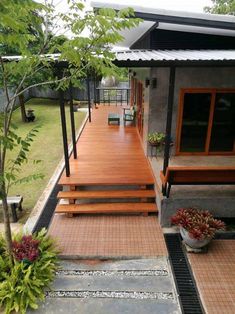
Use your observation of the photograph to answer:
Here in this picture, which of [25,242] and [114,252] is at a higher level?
[25,242]

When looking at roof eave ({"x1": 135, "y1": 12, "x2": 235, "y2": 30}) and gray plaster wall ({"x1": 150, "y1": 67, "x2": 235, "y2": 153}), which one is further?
gray plaster wall ({"x1": 150, "y1": 67, "x2": 235, "y2": 153})

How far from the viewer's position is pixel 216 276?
4.84m

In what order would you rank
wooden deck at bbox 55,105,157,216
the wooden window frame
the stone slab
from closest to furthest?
1. the stone slab
2. wooden deck at bbox 55,105,157,216
3. the wooden window frame

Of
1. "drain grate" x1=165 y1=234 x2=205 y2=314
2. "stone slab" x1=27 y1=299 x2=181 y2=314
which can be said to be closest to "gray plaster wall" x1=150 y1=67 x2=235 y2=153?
"drain grate" x1=165 y1=234 x2=205 y2=314

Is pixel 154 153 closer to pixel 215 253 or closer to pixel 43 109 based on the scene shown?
pixel 215 253

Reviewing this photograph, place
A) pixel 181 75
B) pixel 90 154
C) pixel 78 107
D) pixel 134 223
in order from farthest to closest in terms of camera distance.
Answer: pixel 78 107
pixel 90 154
pixel 181 75
pixel 134 223

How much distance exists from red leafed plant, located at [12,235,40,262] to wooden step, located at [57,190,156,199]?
68.8 inches

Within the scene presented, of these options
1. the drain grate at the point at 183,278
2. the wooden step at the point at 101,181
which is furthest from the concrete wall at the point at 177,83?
the drain grate at the point at 183,278

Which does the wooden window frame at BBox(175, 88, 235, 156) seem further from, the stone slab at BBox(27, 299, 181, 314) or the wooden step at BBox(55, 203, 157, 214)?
the stone slab at BBox(27, 299, 181, 314)

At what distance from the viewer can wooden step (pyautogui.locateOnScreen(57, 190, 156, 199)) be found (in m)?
6.72

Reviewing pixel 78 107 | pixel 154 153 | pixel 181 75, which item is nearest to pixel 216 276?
pixel 154 153

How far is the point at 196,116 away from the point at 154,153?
1.65 m

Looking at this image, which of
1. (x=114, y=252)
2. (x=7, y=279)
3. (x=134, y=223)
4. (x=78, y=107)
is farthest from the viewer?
(x=78, y=107)

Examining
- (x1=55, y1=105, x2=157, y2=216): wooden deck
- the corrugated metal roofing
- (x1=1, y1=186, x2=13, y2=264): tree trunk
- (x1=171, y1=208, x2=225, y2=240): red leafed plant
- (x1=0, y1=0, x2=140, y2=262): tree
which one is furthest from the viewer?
(x1=55, y1=105, x2=157, y2=216): wooden deck
